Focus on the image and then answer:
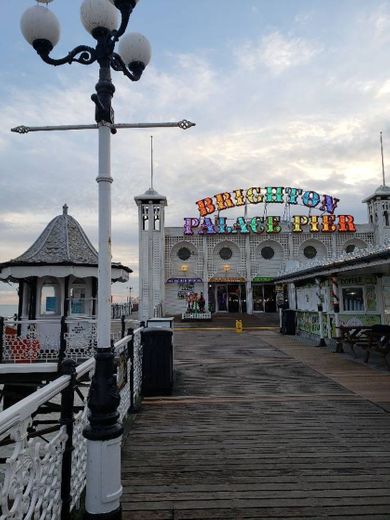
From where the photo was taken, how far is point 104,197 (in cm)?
327

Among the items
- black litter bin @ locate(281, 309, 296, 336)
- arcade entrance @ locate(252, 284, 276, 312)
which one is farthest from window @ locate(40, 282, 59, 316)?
arcade entrance @ locate(252, 284, 276, 312)

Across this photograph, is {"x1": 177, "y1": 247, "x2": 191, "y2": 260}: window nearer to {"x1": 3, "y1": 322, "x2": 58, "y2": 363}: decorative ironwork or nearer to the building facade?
the building facade

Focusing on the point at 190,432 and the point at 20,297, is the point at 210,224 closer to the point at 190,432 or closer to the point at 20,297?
the point at 20,297

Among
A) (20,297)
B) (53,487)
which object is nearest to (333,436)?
(53,487)

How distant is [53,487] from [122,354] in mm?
2680

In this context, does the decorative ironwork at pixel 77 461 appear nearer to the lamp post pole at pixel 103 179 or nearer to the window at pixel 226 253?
the lamp post pole at pixel 103 179

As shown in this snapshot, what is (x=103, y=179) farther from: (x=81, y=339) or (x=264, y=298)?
(x=264, y=298)

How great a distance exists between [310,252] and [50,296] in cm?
2736

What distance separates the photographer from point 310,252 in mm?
35219

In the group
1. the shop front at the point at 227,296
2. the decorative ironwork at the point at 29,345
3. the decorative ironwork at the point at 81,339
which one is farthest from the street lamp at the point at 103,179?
the shop front at the point at 227,296

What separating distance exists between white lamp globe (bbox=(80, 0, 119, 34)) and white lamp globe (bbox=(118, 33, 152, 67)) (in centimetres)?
46

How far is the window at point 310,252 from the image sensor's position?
3519 cm

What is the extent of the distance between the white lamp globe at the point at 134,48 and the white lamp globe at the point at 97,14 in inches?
18.1

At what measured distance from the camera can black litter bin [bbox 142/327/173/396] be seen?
6707mm
